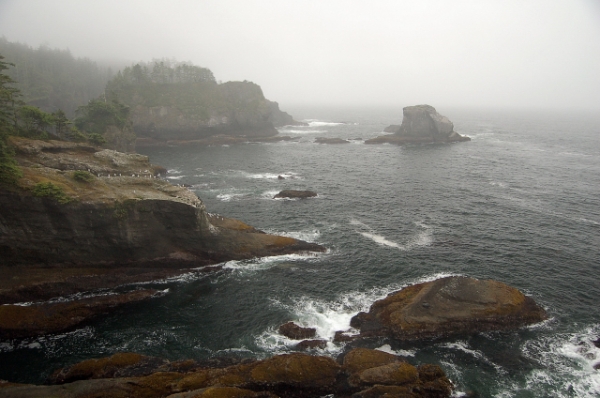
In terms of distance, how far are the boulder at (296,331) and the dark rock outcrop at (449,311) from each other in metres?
4.28

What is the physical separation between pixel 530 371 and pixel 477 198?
146 ft

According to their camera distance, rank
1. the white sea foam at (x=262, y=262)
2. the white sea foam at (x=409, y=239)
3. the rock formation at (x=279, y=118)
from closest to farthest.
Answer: the white sea foam at (x=262, y=262), the white sea foam at (x=409, y=239), the rock formation at (x=279, y=118)

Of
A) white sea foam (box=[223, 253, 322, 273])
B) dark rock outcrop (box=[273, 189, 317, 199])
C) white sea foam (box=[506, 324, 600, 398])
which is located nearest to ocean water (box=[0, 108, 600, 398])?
white sea foam (box=[506, 324, 600, 398])

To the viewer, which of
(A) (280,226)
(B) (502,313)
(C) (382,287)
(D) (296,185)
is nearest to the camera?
(B) (502,313)

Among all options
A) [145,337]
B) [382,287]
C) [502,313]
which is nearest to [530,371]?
[502,313]

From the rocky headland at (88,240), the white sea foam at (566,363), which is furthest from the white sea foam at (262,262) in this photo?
the white sea foam at (566,363)

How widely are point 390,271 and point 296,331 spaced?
15.3 m

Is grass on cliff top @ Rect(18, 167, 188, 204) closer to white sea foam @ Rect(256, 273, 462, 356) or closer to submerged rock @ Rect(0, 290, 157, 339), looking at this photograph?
submerged rock @ Rect(0, 290, 157, 339)

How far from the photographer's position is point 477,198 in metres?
67.8

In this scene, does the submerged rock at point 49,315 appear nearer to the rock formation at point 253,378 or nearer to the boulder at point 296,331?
the rock formation at point 253,378

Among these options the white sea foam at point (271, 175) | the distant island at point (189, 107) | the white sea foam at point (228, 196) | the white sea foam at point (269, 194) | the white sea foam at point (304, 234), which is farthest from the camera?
the distant island at point (189, 107)

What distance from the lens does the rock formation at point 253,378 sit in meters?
23.8

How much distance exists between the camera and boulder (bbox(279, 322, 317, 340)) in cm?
3209

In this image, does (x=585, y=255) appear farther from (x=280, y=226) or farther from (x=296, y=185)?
(x=296, y=185)
